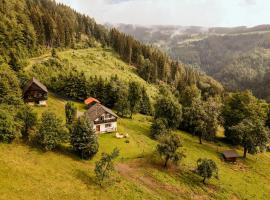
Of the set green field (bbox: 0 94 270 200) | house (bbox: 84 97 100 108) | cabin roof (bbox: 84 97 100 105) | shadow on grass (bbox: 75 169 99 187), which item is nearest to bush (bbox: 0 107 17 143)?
green field (bbox: 0 94 270 200)

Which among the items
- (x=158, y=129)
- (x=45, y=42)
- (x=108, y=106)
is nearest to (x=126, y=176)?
→ (x=158, y=129)

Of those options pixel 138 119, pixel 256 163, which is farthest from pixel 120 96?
pixel 256 163

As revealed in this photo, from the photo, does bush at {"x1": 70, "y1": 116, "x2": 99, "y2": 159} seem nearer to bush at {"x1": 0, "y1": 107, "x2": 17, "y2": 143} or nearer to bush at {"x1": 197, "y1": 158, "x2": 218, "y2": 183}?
bush at {"x1": 0, "y1": 107, "x2": 17, "y2": 143}

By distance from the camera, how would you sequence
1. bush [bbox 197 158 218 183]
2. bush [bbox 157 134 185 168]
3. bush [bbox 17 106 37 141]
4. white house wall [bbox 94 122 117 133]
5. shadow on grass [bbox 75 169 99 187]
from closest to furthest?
1. shadow on grass [bbox 75 169 99 187]
2. bush [bbox 17 106 37 141]
3. bush [bbox 197 158 218 183]
4. bush [bbox 157 134 185 168]
5. white house wall [bbox 94 122 117 133]

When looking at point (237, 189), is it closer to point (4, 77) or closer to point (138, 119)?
point (138, 119)

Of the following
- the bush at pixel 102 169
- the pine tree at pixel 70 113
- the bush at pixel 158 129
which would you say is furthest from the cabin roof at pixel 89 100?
the bush at pixel 102 169
